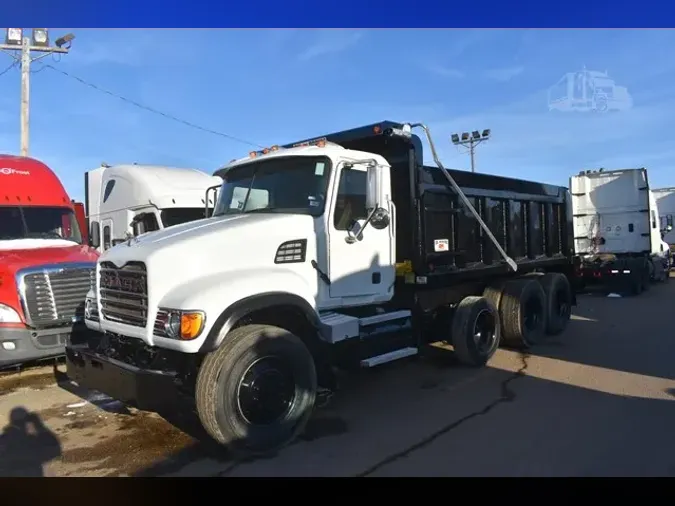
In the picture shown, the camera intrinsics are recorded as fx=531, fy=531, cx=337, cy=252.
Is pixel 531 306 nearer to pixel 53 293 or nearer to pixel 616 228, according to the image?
pixel 53 293

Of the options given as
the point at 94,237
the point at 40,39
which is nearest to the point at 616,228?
the point at 94,237

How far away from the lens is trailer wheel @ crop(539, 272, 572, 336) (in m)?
8.75

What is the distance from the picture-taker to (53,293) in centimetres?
620

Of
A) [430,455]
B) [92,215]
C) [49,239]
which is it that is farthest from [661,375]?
[92,215]

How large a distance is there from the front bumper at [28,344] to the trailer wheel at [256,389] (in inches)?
103

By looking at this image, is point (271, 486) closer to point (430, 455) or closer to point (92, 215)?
point (430, 455)

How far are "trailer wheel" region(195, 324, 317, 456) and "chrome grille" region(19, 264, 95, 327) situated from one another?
107 inches

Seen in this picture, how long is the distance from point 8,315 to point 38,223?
80.4 inches

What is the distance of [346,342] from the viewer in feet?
16.7

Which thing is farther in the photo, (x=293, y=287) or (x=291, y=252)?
(x=291, y=252)

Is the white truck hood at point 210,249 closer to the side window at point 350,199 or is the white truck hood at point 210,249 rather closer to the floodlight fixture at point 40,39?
the side window at point 350,199

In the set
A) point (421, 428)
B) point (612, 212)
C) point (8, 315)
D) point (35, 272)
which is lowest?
point (421, 428)

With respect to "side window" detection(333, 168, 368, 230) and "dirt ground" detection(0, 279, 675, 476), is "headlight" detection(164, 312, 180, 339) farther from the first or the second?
"side window" detection(333, 168, 368, 230)

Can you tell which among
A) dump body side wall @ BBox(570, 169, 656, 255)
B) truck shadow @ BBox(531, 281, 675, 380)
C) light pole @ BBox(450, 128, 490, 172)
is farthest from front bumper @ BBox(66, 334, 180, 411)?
light pole @ BBox(450, 128, 490, 172)
